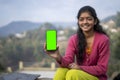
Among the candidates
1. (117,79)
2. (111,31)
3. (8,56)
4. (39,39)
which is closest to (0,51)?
(8,56)

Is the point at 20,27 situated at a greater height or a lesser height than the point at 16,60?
greater

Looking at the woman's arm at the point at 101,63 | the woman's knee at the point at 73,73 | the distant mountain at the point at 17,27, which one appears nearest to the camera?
the woman's knee at the point at 73,73

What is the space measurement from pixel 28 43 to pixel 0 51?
830 mm

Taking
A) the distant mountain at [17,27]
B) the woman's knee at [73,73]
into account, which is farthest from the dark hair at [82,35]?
the distant mountain at [17,27]

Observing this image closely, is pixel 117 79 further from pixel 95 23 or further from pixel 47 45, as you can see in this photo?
pixel 47 45

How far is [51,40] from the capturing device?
1.77 meters

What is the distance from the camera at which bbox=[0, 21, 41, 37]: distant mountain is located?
27.6 ft

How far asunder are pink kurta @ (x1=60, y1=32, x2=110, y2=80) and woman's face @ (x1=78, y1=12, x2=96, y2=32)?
8cm

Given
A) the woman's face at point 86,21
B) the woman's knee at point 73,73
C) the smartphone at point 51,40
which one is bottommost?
the woman's knee at point 73,73

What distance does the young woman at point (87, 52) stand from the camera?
1.83m

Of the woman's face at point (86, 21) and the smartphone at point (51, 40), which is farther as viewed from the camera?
the woman's face at point (86, 21)

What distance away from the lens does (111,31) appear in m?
8.16

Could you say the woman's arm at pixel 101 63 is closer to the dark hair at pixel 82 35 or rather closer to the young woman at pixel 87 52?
the young woman at pixel 87 52

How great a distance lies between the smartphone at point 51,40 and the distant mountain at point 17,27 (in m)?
6.64
